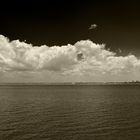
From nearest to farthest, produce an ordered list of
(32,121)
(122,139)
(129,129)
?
(122,139) → (129,129) → (32,121)

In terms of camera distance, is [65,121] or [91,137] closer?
[91,137]

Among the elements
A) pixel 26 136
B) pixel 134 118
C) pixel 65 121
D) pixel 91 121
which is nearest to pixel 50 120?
pixel 65 121

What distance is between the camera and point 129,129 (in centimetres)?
4597

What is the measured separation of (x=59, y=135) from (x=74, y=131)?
4.15m

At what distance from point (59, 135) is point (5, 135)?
423 inches

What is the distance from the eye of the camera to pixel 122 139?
3888 cm

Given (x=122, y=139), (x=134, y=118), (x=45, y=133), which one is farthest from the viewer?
(x=134, y=118)

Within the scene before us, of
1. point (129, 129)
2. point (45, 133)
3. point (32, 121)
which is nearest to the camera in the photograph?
point (45, 133)

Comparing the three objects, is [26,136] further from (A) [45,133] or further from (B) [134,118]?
(B) [134,118]

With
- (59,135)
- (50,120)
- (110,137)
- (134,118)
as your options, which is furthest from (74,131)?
(134,118)

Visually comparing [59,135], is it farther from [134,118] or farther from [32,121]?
[134,118]

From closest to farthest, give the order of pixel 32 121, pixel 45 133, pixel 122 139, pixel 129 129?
pixel 122 139 < pixel 45 133 < pixel 129 129 < pixel 32 121

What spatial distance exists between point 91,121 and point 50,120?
1103 centimetres

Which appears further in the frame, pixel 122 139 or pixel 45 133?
pixel 45 133
